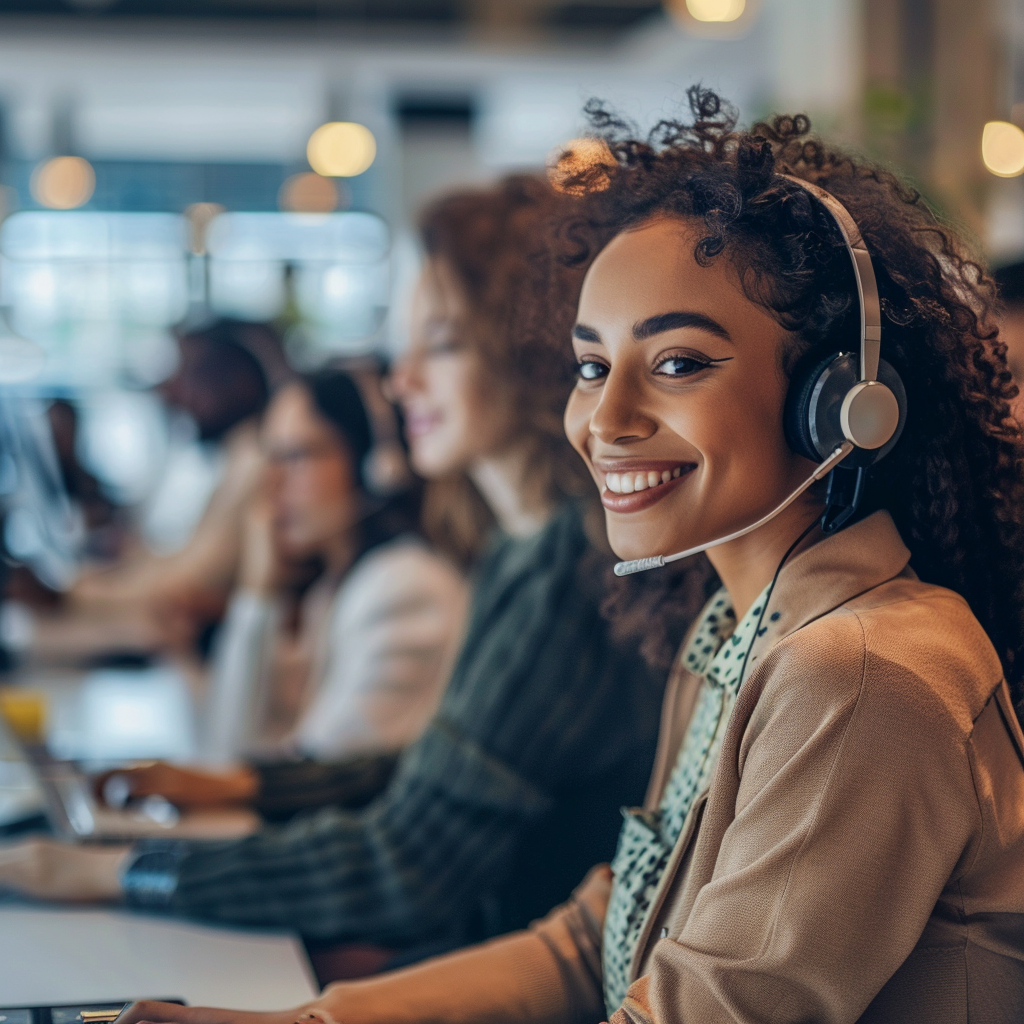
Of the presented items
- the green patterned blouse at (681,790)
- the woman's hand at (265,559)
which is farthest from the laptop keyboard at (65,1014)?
the woman's hand at (265,559)

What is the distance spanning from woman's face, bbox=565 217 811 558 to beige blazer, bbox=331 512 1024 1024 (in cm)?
8

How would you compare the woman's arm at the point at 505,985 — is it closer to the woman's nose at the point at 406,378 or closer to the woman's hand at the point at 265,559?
the woman's nose at the point at 406,378

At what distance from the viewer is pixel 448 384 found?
1.73m

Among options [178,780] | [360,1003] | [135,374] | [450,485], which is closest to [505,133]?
[135,374]

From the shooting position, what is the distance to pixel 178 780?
1.79 metres

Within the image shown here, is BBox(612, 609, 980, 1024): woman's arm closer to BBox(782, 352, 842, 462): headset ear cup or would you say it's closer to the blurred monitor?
BBox(782, 352, 842, 462): headset ear cup

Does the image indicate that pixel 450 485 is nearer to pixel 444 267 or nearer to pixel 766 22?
pixel 444 267

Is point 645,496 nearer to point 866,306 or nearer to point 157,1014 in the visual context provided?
point 866,306

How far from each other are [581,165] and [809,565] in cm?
32

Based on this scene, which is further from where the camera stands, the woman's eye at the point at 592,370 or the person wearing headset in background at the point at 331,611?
the person wearing headset in background at the point at 331,611

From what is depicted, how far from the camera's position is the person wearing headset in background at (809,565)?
0.65 meters

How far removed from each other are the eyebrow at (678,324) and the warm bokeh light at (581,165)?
0.14 m

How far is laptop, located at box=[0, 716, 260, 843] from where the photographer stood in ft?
5.40

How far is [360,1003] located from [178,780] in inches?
36.7
